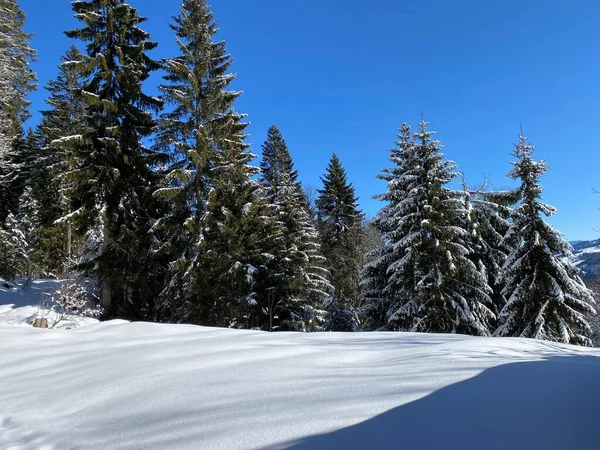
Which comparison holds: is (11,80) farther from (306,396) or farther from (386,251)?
(306,396)

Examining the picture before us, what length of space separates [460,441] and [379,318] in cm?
1461

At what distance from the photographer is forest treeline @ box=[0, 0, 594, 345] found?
13.4 metres

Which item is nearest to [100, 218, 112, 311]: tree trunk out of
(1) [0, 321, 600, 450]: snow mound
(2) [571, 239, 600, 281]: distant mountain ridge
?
(1) [0, 321, 600, 450]: snow mound

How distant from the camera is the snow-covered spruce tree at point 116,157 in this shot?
1344 cm

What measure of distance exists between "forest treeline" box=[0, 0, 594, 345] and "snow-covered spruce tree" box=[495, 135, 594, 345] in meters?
0.05

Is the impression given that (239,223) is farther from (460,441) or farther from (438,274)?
(460,441)

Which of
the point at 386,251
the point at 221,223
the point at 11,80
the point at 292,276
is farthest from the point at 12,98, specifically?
the point at 386,251

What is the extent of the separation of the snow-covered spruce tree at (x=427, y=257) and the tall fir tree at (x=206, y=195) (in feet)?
18.7

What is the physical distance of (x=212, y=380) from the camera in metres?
3.64

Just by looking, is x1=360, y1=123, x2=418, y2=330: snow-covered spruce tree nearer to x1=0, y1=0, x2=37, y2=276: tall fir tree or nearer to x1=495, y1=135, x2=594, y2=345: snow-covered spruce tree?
x1=495, y1=135, x2=594, y2=345: snow-covered spruce tree

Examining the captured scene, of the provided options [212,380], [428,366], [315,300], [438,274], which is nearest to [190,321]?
[315,300]

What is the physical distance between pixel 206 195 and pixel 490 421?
46.3ft

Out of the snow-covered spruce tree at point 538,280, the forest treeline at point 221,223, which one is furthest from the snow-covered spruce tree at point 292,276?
the snow-covered spruce tree at point 538,280

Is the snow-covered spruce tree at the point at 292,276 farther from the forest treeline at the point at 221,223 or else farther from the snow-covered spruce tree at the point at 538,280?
the snow-covered spruce tree at the point at 538,280
